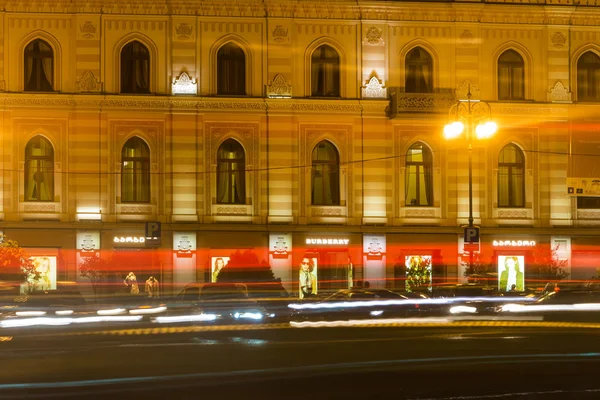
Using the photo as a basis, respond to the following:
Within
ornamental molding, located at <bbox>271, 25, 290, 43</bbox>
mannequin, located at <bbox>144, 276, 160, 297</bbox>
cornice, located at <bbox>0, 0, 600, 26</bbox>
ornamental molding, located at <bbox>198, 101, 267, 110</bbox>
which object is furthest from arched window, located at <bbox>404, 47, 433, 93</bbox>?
mannequin, located at <bbox>144, 276, 160, 297</bbox>

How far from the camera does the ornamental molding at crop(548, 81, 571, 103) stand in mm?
39969

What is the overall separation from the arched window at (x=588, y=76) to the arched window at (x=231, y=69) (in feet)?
47.3

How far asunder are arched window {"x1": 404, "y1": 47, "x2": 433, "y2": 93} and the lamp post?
2386mm

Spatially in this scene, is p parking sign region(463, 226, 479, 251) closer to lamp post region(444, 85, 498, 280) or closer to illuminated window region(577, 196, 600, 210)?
lamp post region(444, 85, 498, 280)

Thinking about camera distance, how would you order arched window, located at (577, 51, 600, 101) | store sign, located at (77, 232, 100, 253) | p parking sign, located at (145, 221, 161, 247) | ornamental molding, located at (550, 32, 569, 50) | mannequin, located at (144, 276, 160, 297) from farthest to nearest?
arched window, located at (577, 51, 600, 101)
ornamental molding, located at (550, 32, 569, 50)
store sign, located at (77, 232, 100, 253)
mannequin, located at (144, 276, 160, 297)
p parking sign, located at (145, 221, 161, 247)

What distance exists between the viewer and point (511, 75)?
1588 inches

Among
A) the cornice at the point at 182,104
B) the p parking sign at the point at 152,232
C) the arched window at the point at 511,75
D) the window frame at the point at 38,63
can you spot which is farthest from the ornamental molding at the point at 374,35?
the window frame at the point at 38,63

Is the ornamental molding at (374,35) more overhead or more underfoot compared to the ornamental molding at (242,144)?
more overhead

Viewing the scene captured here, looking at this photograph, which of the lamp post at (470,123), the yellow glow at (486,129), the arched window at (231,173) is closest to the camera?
the yellow glow at (486,129)

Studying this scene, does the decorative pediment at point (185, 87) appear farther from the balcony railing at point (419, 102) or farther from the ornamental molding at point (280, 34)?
the balcony railing at point (419, 102)

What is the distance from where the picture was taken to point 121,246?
38.2 metres

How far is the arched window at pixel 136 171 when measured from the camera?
38.7 m

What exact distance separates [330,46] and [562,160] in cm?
1096

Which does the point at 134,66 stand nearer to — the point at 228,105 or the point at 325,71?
the point at 228,105
